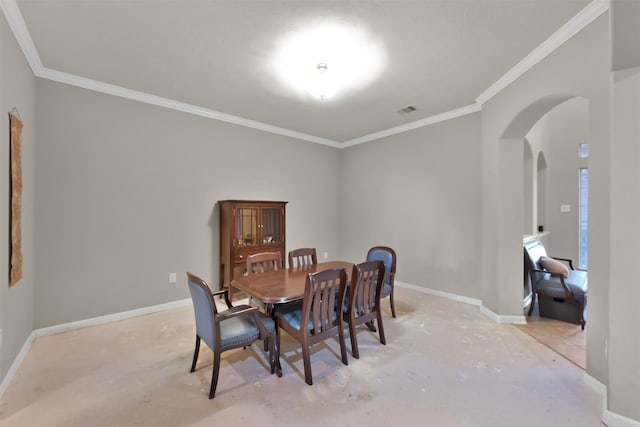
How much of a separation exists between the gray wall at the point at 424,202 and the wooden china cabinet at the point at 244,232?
1.84 meters

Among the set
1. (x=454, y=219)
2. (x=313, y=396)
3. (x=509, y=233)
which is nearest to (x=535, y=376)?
(x=509, y=233)

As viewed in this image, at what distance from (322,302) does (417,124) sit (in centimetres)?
345

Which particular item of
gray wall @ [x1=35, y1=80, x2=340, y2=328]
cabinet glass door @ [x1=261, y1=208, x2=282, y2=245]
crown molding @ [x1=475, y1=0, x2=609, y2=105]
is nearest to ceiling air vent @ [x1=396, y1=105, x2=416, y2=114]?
crown molding @ [x1=475, y1=0, x2=609, y2=105]

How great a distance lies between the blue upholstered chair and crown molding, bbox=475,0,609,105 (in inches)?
78.2

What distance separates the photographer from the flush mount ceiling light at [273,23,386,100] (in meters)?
2.24

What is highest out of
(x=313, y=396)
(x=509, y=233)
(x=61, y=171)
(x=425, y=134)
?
(x=425, y=134)

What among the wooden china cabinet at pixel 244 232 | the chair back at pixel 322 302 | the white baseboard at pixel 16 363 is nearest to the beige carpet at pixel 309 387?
the white baseboard at pixel 16 363

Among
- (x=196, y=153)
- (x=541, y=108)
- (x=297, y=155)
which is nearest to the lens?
(x=541, y=108)

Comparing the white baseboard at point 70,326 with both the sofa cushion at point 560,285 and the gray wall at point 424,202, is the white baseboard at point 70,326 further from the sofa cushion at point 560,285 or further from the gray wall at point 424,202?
the sofa cushion at point 560,285

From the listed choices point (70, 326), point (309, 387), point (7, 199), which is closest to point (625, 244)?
point (309, 387)

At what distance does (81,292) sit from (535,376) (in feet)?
14.5

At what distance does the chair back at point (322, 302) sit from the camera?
2045mm

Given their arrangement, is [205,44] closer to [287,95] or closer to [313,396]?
[287,95]

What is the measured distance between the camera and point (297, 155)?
508cm
